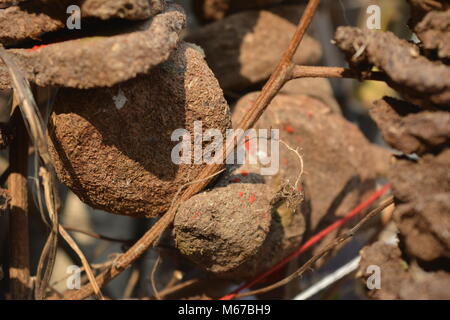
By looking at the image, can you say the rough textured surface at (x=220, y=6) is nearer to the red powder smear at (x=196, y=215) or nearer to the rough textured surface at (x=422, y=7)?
the rough textured surface at (x=422, y=7)

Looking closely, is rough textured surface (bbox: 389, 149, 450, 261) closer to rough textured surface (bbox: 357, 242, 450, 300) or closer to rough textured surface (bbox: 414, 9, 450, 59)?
rough textured surface (bbox: 357, 242, 450, 300)

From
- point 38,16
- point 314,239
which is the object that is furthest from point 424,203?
point 38,16

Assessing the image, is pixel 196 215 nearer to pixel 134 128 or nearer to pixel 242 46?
pixel 134 128

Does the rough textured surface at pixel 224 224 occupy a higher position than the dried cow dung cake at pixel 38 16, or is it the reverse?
the dried cow dung cake at pixel 38 16

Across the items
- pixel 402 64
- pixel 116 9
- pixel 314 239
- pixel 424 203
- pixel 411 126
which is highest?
pixel 116 9

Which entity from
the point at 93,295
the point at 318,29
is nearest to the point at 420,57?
the point at 93,295

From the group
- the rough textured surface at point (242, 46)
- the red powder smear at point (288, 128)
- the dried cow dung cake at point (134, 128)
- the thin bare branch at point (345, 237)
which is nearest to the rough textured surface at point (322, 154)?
the red powder smear at point (288, 128)

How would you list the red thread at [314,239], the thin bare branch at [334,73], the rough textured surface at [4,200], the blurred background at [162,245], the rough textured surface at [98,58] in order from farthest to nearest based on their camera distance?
the blurred background at [162,245] → the red thread at [314,239] → the rough textured surface at [4,200] → the thin bare branch at [334,73] → the rough textured surface at [98,58]
